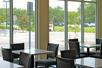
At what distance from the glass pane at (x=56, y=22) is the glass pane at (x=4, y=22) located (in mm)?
1687

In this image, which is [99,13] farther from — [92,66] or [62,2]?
[92,66]

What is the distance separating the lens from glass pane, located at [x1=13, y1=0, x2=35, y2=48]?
7457mm

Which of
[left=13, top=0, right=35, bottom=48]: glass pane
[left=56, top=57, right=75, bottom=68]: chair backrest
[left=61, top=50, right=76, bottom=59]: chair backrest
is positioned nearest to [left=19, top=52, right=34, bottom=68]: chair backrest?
[left=56, top=57, right=75, bottom=68]: chair backrest

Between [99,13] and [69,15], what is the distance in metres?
1.59

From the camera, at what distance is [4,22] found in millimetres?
7160

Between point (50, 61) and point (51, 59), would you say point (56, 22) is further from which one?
point (50, 61)

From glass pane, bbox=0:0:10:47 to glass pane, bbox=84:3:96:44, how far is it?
11.6ft

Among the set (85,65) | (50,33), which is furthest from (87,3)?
(85,65)

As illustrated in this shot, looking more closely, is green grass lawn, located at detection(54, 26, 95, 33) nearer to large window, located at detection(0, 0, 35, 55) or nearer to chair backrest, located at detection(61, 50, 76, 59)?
large window, located at detection(0, 0, 35, 55)

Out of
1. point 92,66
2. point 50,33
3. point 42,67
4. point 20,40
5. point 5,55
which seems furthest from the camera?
point 50,33

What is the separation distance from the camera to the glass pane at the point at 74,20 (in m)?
8.88

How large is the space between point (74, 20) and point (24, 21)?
7.46ft

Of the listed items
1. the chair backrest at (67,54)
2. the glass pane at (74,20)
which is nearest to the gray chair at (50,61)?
the chair backrest at (67,54)

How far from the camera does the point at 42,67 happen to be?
5664mm
